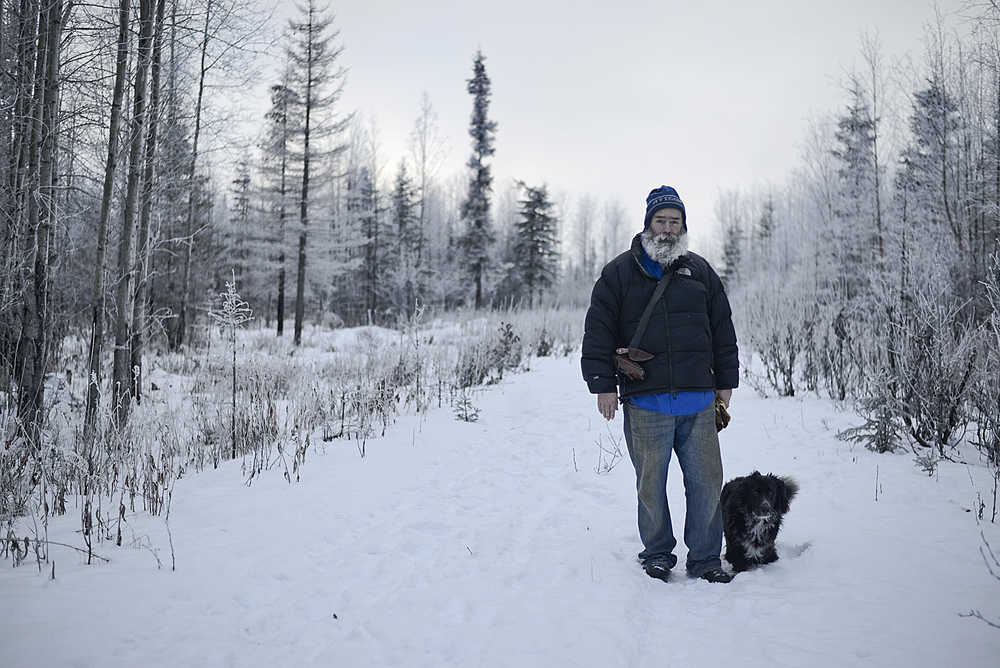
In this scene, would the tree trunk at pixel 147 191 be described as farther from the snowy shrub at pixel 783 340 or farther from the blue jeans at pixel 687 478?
the snowy shrub at pixel 783 340

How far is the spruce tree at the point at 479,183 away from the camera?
30750 mm

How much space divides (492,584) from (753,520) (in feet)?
4.86

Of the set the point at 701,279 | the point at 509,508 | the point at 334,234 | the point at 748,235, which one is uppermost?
the point at 748,235

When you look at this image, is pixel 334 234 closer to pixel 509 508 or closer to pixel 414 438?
pixel 414 438

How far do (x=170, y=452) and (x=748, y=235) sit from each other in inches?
2265

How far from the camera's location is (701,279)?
287cm

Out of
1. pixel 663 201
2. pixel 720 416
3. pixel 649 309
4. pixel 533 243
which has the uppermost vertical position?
pixel 533 243

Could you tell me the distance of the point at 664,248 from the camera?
2744 millimetres

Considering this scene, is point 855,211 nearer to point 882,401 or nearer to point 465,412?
point 882,401

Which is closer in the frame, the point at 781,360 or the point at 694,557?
the point at 694,557

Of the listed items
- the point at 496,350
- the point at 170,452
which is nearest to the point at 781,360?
the point at 496,350

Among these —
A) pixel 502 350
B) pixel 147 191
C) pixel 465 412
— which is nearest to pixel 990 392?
pixel 465 412

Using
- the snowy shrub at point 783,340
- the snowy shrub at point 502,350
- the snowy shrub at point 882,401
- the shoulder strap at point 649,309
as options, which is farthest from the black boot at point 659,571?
the snowy shrub at point 502,350

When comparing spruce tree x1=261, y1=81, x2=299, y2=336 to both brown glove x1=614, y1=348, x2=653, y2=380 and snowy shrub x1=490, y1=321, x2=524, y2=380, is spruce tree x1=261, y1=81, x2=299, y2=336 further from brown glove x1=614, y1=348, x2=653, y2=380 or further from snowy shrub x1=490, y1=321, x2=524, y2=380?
brown glove x1=614, y1=348, x2=653, y2=380
